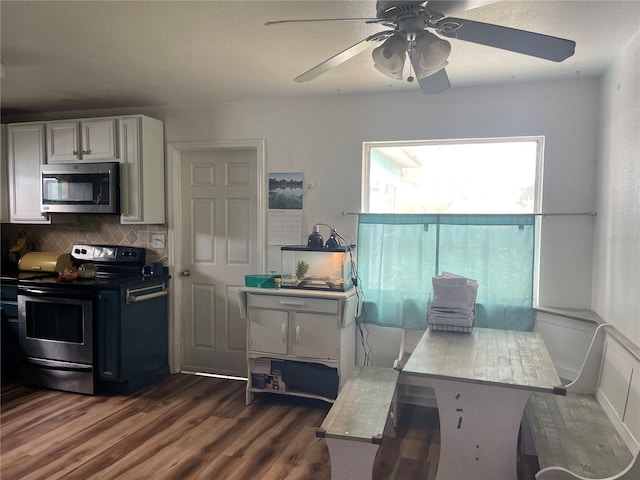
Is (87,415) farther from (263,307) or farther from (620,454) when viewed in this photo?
(620,454)

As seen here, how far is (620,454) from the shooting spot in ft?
6.68

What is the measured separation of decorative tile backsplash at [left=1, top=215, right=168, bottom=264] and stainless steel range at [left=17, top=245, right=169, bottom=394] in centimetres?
38

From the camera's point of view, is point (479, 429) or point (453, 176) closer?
point (479, 429)

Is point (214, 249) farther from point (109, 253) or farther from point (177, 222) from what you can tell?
point (109, 253)

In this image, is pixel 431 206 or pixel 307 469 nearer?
pixel 307 469

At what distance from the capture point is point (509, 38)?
167 centimetres

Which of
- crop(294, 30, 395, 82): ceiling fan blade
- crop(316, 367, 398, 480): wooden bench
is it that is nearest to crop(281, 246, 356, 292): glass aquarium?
crop(316, 367, 398, 480): wooden bench

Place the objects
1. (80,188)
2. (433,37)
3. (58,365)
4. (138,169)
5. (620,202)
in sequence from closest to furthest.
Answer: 1. (433,37)
2. (620,202)
3. (58,365)
4. (138,169)
5. (80,188)

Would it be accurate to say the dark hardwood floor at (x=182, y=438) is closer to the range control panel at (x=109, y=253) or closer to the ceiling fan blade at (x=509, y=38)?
the range control panel at (x=109, y=253)

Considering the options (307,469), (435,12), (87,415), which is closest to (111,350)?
(87,415)

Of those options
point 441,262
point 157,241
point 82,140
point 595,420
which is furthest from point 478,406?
point 82,140

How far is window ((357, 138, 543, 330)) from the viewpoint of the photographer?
323 centimetres

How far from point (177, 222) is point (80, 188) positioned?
0.83 m

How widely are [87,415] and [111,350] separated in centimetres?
48
